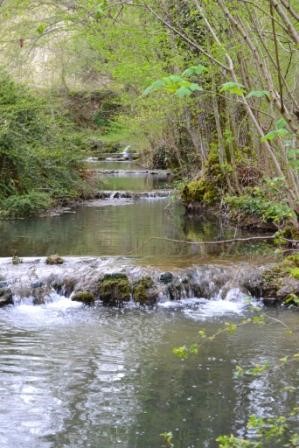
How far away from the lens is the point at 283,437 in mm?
5121

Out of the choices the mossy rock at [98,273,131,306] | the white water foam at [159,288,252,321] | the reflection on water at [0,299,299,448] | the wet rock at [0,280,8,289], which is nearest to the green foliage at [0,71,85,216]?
the wet rock at [0,280,8,289]

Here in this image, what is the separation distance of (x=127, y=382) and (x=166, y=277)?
13.2 ft

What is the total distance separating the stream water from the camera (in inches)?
212

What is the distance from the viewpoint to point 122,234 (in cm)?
1427

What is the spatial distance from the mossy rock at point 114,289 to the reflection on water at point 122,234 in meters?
0.78

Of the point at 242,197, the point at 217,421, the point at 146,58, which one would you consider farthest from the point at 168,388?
the point at 146,58

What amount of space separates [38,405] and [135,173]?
77.9 feet

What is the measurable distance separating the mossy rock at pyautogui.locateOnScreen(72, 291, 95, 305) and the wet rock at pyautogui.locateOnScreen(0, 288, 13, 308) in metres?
0.99

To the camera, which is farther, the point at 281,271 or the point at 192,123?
the point at 192,123

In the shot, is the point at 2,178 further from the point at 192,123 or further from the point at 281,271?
the point at 281,271

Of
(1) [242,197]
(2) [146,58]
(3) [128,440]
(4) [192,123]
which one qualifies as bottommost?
(3) [128,440]

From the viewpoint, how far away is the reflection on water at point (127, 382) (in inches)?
209

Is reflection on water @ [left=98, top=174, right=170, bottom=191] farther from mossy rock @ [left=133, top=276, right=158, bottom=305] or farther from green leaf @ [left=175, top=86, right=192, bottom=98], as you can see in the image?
green leaf @ [left=175, top=86, right=192, bottom=98]

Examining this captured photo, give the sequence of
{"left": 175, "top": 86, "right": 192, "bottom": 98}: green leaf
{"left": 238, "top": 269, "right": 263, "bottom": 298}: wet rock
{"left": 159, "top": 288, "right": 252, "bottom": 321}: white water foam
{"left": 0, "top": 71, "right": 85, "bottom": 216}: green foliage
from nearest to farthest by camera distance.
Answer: {"left": 175, "top": 86, "right": 192, "bottom": 98}: green leaf → {"left": 159, "top": 288, "right": 252, "bottom": 321}: white water foam → {"left": 238, "top": 269, "right": 263, "bottom": 298}: wet rock → {"left": 0, "top": 71, "right": 85, "bottom": 216}: green foliage
